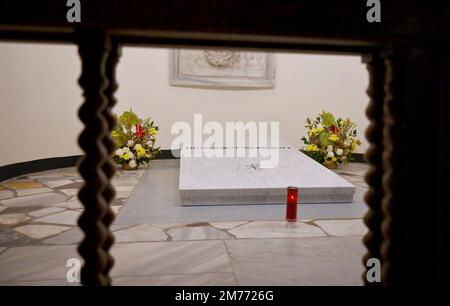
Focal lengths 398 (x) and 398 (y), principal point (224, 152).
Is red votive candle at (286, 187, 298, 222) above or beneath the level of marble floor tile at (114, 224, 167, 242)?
above

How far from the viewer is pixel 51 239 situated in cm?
288

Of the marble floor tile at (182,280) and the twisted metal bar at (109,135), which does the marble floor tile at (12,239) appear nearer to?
the marble floor tile at (182,280)

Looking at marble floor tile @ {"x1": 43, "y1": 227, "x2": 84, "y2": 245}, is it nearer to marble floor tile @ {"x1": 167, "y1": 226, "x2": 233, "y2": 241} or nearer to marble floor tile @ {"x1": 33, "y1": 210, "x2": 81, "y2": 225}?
marble floor tile @ {"x1": 33, "y1": 210, "x2": 81, "y2": 225}

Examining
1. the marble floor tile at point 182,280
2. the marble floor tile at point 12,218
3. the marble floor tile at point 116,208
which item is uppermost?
the marble floor tile at point 182,280

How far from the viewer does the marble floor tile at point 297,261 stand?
220cm

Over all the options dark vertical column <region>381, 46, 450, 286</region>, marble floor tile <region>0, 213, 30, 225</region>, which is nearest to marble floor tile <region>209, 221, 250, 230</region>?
marble floor tile <region>0, 213, 30, 225</region>

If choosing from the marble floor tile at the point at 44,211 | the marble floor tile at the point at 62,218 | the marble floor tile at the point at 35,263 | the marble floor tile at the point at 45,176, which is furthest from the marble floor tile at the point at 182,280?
the marble floor tile at the point at 45,176

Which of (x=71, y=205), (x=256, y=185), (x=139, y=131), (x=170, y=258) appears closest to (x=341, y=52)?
(x=170, y=258)

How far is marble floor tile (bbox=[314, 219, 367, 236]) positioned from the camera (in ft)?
10.1

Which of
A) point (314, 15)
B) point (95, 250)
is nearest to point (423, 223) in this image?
point (314, 15)

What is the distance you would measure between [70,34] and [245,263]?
186 cm

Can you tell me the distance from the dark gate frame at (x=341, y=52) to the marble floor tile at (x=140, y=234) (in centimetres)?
193

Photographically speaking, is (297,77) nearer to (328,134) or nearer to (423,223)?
(328,134)

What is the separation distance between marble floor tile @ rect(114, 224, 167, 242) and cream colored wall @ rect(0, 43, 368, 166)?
305cm
